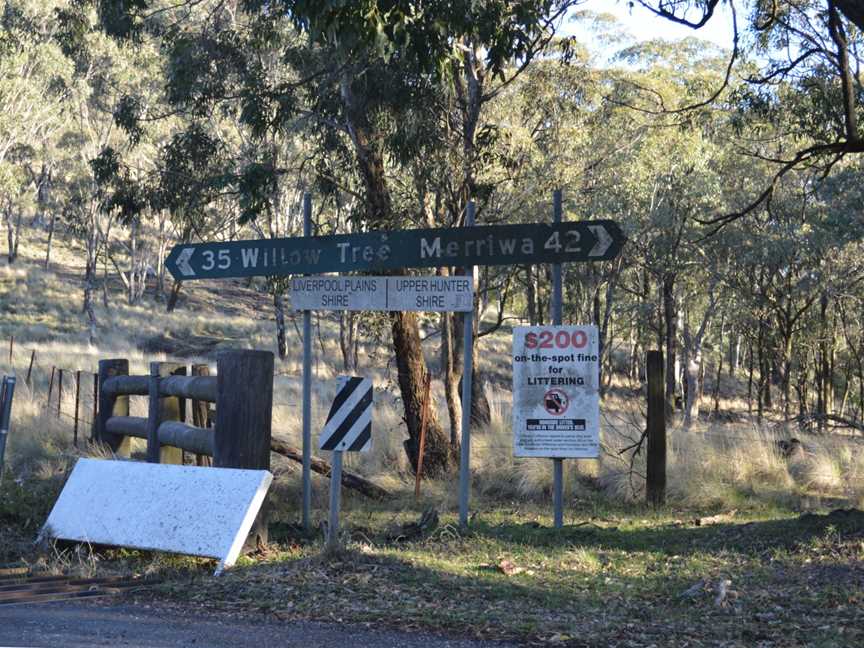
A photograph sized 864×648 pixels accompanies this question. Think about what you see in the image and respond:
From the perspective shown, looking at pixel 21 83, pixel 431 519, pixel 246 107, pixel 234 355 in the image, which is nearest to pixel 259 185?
pixel 246 107

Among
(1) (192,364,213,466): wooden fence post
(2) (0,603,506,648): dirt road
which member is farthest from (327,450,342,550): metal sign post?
(1) (192,364,213,466): wooden fence post

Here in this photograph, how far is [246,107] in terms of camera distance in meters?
13.4

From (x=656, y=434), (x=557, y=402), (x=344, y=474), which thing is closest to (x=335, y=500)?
(x=557, y=402)

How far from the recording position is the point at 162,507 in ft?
26.0

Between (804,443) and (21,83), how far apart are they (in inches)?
1090

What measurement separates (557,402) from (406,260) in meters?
1.82

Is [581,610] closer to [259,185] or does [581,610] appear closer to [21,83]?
[259,185]

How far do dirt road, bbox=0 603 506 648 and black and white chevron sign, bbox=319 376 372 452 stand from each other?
2.00 metres

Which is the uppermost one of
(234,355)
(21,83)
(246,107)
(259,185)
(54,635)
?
(21,83)

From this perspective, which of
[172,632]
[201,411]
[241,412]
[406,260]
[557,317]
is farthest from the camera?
[201,411]

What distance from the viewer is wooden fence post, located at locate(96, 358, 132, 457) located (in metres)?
11.2

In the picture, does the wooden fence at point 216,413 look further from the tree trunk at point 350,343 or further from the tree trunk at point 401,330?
the tree trunk at point 350,343

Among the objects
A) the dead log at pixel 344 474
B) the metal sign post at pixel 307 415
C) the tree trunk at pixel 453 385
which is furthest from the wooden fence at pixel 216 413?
the tree trunk at pixel 453 385

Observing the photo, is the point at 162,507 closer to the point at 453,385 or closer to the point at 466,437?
the point at 466,437
